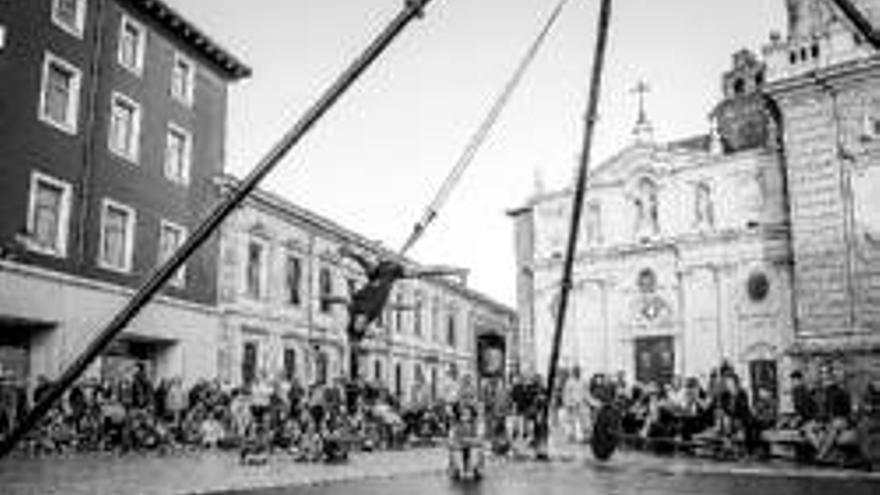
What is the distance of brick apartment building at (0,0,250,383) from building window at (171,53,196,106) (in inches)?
1.7

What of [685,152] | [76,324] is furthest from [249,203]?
[685,152]

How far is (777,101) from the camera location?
35.3m

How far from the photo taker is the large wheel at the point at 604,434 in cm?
1853

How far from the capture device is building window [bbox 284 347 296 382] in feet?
124

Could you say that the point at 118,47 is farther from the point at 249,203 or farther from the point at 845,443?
the point at 845,443

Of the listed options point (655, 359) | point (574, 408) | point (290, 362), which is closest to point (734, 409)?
point (574, 408)

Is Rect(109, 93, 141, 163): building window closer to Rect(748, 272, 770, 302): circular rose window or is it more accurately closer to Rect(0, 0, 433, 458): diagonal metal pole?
Rect(0, 0, 433, 458): diagonal metal pole

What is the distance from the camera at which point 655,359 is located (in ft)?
145

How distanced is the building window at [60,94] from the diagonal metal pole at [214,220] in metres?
21.2

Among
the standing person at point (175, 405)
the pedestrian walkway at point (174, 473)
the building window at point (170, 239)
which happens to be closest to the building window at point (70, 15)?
the building window at point (170, 239)

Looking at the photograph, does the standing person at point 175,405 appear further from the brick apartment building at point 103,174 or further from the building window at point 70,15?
the building window at point 70,15

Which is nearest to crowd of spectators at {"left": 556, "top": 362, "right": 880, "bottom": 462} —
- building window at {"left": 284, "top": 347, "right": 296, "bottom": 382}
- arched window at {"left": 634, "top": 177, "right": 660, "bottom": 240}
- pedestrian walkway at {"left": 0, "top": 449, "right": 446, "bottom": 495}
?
pedestrian walkway at {"left": 0, "top": 449, "right": 446, "bottom": 495}

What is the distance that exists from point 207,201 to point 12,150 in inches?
363

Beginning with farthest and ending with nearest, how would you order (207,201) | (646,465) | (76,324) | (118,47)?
(207,201) → (118,47) → (76,324) → (646,465)
